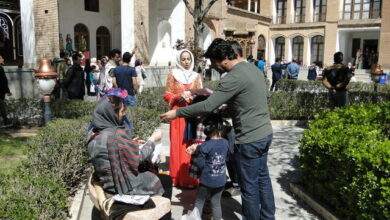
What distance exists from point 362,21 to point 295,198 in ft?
103

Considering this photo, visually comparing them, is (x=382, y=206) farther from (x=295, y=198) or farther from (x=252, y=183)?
(x=295, y=198)

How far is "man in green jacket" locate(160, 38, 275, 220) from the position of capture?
3.17m

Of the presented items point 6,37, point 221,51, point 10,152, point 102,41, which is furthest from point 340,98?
point 102,41

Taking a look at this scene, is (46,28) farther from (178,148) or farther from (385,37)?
(385,37)

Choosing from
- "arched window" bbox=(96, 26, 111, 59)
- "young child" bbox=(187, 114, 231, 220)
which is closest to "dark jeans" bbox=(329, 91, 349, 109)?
"young child" bbox=(187, 114, 231, 220)

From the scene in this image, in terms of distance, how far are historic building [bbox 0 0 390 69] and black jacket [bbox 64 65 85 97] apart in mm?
4603

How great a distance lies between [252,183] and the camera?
3.38m

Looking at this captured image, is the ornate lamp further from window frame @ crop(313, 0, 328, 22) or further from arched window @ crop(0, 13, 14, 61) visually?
window frame @ crop(313, 0, 328, 22)

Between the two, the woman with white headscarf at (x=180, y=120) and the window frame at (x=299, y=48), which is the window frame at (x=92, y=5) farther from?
the window frame at (x=299, y=48)

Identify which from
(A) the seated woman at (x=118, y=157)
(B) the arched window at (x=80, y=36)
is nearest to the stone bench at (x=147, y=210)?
(A) the seated woman at (x=118, y=157)

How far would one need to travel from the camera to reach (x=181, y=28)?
2103cm

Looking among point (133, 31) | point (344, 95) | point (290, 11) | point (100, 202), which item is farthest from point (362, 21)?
point (100, 202)

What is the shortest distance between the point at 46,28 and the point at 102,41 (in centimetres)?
643

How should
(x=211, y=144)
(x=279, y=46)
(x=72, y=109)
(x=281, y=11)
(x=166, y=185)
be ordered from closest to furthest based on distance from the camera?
1. (x=166, y=185)
2. (x=211, y=144)
3. (x=72, y=109)
4. (x=281, y=11)
5. (x=279, y=46)
